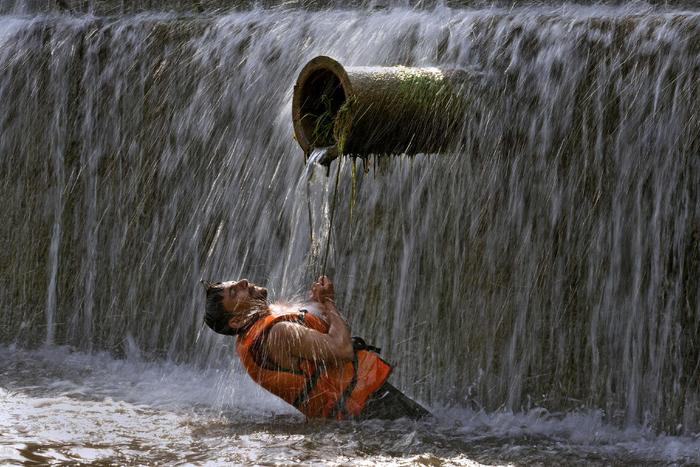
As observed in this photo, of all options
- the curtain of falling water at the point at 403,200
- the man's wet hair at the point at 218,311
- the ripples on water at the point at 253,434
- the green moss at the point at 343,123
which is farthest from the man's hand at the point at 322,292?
the curtain of falling water at the point at 403,200

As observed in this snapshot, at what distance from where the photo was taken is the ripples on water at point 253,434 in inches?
216

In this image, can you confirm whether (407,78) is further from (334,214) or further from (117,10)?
(117,10)

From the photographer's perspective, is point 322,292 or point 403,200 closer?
point 322,292


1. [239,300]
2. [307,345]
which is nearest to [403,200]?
[239,300]

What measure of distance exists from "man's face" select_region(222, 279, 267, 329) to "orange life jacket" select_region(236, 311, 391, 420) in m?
0.09

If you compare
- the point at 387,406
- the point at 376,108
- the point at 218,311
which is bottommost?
the point at 387,406

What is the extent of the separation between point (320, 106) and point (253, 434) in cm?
196

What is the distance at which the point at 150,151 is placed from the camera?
30.2 feet

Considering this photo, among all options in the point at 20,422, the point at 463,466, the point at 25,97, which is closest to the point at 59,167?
the point at 25,97

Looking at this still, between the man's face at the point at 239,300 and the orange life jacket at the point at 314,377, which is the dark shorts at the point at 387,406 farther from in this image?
the man's face at the point at 239,300

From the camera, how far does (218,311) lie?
6215 mm

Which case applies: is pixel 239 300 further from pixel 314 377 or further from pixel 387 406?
pixel 387 406

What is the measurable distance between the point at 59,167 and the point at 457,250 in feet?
12.1

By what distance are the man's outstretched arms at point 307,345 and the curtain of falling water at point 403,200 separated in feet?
4.57
